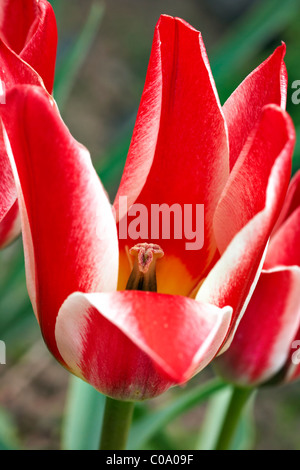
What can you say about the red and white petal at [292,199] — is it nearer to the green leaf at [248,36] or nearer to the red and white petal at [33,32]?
the red and white petal at [33,32]

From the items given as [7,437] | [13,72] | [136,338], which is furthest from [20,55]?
[7,437]

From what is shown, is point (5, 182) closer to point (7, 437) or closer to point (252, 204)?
point (252, 204)

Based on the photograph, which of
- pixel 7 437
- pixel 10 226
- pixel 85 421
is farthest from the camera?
pixel 7 437

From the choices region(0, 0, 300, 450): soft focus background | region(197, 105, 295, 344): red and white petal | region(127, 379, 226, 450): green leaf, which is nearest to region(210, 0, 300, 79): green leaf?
region(0, 0, 300, 450): soft focus background

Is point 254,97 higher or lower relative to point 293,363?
higher

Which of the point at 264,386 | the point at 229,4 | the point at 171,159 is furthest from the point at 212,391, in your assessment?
the point at 229,4

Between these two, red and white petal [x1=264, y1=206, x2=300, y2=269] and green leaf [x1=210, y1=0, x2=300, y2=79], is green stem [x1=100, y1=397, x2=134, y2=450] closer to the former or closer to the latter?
red and white petal [x1=264, y1=206, x2=300, y2=269]

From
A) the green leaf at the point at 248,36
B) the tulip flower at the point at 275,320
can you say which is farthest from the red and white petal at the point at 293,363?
the green leaf at the point at 248,36

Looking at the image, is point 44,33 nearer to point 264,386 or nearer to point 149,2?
point 264,386
